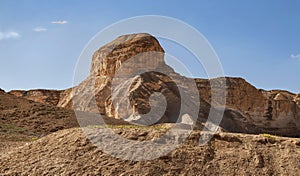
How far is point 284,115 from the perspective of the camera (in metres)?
84.2

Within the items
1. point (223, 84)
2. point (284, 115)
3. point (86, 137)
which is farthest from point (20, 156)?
point (284, 115)

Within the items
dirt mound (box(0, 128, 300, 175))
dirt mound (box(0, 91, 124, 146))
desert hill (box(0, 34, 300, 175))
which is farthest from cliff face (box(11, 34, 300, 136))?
dirt mound (box(0, 128, 300, 175))

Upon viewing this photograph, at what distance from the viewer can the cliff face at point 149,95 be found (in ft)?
196

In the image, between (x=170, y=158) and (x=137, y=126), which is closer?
(x=170, y=158)

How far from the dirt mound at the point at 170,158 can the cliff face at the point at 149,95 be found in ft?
132

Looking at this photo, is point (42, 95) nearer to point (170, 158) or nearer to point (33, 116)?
point (33, 116)

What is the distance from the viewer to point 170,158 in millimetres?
11375

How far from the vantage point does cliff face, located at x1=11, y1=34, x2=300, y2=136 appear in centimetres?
5966

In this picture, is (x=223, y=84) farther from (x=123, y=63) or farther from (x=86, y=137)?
(x=86, y=137)

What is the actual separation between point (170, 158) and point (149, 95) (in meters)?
48.5

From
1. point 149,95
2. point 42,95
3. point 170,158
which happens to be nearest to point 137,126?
point 170,158

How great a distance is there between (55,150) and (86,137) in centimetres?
95

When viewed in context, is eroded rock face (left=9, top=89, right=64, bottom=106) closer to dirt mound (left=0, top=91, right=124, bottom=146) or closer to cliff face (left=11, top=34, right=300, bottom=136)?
cliff face (left=11, top=34, right=300, bottom=136)

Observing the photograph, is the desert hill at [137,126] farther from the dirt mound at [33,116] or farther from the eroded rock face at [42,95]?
the eroded rock face at [42,95]
